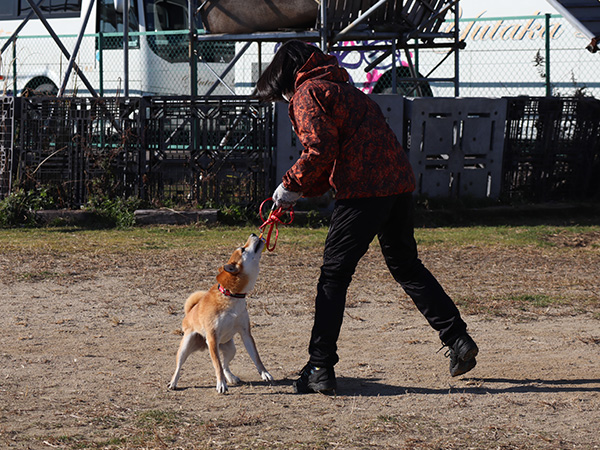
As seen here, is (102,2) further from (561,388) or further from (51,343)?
(561,388)

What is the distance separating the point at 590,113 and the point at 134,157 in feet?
23.0

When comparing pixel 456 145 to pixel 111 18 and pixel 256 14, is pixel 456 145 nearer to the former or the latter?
pixel 256 14

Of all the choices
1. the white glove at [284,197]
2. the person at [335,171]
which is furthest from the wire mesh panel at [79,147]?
the white glove at [284,197]

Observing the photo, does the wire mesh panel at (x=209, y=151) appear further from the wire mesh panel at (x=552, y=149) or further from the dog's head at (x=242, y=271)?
the dog's head at (x=242, y=271)

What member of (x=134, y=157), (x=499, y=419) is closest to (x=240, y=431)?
(x=499, y=419)

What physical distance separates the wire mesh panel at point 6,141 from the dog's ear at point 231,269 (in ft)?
25.1

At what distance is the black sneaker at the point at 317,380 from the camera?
394 cm

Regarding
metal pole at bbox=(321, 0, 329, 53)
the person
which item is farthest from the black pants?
metal pole at bbox=(321, 0, 329, 53)

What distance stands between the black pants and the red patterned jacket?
95 mm

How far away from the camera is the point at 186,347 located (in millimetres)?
4137

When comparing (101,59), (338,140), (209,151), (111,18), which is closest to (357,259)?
(338,140)

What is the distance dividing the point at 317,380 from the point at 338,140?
125 centimetres

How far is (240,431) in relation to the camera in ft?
11.2

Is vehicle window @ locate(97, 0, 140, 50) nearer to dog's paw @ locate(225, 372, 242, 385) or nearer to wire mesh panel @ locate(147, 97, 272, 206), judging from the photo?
wire mesh panel @ locate(147, 97, 272, 206)
